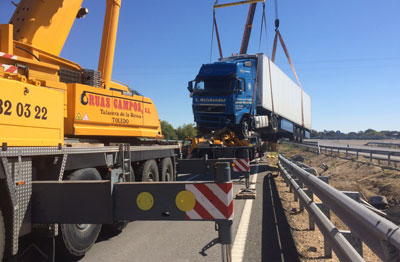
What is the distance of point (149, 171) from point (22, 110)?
399 cm

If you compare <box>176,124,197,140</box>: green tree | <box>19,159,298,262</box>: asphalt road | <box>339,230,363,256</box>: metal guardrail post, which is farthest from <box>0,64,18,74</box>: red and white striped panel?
<box>176,124,197,140</box>: green tree

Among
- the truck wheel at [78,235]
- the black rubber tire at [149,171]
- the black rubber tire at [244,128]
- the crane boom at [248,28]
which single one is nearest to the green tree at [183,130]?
the crane boom at [248,28]

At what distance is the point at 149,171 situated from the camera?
24.7 ft

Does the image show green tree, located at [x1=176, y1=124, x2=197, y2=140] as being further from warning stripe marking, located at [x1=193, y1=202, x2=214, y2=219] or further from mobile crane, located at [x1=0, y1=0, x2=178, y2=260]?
warning stripe marking, located at [x1=193, y1=202, x2=214, y2=219]

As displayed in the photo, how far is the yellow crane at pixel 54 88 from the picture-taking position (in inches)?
150

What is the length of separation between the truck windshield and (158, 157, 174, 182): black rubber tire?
683 cm

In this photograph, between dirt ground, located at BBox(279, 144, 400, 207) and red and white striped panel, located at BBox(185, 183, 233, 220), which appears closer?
red and white striped panel, located at BBox(185, 183, 233, 220)

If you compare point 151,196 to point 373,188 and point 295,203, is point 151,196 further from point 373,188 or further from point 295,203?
point 373,188

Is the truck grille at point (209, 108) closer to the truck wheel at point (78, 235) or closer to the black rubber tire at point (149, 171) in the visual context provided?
the black rubber tire at point (149, 171)

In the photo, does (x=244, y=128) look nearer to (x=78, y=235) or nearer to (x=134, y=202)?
(x=78, y=235)

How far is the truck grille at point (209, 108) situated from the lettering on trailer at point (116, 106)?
8202 millimetres

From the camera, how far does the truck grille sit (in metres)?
15.5

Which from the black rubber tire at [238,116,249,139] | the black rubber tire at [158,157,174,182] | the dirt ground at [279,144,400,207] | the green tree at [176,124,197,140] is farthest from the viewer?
the green tree at [176,124,197,140]

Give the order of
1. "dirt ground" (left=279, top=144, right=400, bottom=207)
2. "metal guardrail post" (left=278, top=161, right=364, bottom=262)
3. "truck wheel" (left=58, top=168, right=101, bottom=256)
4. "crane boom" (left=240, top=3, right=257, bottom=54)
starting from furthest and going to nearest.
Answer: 1. "crane boom" (left=240, top=3, right=257, bottom=54)
2. "dirt ground" (left=279, top=144, right=400, bottom=207)
3. "truck wheel" (left=58, top=168, right=101, bottom=256)
4. "metal guardrail post" (left=278, top=161, right=364, bottom=262)
